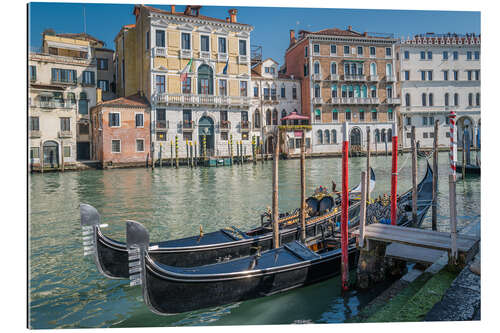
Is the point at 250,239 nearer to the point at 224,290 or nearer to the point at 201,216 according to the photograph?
the point at 224,290

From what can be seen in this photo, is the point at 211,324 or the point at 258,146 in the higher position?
the point at 258,146

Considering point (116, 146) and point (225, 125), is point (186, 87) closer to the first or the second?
point (225, 125)

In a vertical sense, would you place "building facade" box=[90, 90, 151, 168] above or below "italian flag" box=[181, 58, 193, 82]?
below

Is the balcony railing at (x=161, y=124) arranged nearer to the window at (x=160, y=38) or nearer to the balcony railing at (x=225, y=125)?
the balcony railing at (x=225, y=125)

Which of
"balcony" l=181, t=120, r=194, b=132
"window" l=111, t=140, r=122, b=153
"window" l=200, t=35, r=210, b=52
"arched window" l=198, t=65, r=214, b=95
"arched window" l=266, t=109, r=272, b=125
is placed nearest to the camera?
"window" l=200, t=35, r=210, b=52

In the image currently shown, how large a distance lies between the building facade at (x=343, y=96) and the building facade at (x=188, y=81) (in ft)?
5.52

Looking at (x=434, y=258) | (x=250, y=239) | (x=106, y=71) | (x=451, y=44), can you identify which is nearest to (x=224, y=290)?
(x=250, y=239)

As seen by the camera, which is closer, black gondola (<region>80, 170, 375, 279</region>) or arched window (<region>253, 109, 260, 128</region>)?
black gondola (<region>80, 170, 375, 279</region>)

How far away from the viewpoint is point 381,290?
2766 mm

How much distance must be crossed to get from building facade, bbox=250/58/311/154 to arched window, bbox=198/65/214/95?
3.06 meters

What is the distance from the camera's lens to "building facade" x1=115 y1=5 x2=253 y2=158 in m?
9.18

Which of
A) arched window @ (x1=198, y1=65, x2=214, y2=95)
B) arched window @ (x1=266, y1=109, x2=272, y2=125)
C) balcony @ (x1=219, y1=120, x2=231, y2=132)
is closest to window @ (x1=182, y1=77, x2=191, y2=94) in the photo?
arched window @ (x1=198, y1=65, x2=214, y2=95)

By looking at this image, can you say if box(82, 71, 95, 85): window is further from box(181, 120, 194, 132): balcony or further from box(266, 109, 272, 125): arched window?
box(266, 109, 272, 125): arched window
